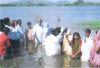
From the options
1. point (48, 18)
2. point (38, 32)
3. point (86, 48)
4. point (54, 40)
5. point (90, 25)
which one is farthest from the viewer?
point (90, 25)

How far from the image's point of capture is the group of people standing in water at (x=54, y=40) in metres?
6.42

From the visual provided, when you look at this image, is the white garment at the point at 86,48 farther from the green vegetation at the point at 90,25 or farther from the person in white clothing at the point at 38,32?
the green vegetation at the point at 90,25

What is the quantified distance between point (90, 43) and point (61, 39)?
105cm

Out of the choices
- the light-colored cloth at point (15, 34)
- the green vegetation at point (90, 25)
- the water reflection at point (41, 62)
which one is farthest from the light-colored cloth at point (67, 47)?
the green vegetation at point (90, 25)

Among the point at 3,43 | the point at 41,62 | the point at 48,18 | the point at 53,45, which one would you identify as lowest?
the point at 41,62

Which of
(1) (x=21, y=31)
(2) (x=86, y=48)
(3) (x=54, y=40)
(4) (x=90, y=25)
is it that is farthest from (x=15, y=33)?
(4) (x=90, y=25)

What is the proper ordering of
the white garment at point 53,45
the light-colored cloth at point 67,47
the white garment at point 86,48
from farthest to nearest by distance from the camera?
the light-colored cloth at point 67,47
the white garment at point 53,45
the white garment at point 86,48

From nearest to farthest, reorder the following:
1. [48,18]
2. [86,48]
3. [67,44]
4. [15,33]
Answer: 1. [86,48]
2. [67,44]
3. [15,33]
4. [48,18]

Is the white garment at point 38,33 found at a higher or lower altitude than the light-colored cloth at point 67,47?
higher

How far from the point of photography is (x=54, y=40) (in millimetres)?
6953

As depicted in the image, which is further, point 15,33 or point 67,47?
point 15,33

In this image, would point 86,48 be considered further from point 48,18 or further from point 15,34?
point 48,18

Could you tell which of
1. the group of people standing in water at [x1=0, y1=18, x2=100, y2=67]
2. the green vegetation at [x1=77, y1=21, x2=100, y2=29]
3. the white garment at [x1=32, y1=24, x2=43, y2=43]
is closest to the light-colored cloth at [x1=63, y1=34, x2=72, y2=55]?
the group of people standing in water at [x1=0, y1=18, x2=100, y2=67]

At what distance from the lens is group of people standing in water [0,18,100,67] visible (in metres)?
6.42
